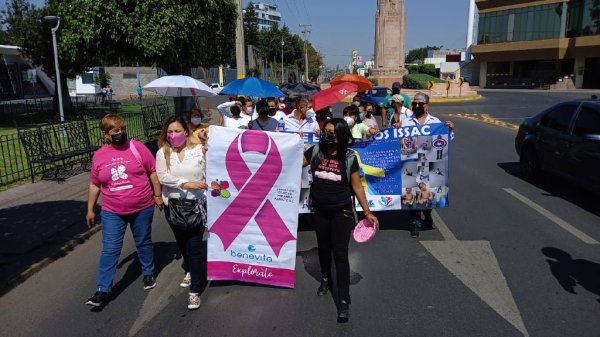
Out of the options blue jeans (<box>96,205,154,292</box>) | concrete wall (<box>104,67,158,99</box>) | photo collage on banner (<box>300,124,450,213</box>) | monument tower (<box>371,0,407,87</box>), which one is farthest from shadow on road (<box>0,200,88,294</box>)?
concrete wall (<box>104,67,158,99</box>)

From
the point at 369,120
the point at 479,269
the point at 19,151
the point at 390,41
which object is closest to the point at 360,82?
the point at 369,120

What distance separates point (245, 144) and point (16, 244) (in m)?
3.78

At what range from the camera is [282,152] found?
174 inches

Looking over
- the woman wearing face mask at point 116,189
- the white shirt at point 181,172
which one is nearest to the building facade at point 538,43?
the white shirt at point 181,172

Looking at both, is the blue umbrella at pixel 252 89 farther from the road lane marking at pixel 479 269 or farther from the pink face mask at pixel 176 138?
the pink face mask at pixel 176 138

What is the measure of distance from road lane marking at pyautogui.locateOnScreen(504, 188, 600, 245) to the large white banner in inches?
156

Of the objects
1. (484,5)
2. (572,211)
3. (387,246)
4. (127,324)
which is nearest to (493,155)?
(572,211)

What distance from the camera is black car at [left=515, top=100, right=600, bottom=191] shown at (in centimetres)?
724

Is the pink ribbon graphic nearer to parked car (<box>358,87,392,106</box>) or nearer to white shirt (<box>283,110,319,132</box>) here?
white shirt (<box>283,110,319,132</box>)

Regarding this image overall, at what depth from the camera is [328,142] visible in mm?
3967

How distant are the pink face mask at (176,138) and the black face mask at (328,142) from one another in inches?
51.5

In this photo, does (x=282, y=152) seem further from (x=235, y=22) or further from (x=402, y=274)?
(x=235, y=22)

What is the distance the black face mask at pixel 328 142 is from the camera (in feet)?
12.9

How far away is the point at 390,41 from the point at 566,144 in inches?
1484
